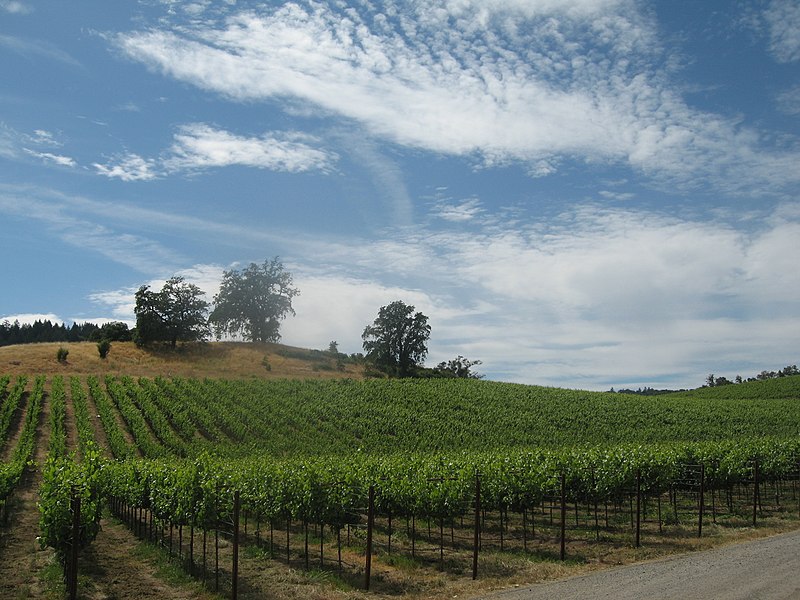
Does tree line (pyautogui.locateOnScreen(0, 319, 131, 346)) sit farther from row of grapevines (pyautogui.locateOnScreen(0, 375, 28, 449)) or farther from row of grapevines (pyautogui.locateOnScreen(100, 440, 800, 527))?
row of grapevines (pyautogui.locateOnScreen(100, 440, 800, 527))

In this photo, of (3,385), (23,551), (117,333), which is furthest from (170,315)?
(23,551)

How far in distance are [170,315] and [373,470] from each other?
65.0 m

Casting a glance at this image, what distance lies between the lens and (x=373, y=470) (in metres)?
20.6

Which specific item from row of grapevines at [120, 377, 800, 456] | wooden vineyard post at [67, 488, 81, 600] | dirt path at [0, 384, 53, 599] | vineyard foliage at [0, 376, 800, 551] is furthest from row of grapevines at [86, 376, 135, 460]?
wooden vineyard post at [67, 488, 81, 600]

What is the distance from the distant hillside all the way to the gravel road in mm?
52190

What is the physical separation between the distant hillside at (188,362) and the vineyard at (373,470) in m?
5.38

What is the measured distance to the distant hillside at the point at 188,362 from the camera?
60.6 meters

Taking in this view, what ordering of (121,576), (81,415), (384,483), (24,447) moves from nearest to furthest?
(121,576) < (384,483) < (24,447) < (81,415)

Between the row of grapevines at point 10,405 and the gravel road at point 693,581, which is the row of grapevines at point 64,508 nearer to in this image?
the gravel road at point 693,581

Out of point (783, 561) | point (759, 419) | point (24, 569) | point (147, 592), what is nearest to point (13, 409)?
point (24, 569)

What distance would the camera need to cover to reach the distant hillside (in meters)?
60.6

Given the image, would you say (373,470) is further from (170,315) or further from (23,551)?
(170,315)

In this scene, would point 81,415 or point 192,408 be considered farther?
point 192,408

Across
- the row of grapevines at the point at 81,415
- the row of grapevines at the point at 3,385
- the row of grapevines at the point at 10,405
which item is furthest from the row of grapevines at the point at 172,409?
the row of grapevines at the point at 3,385
